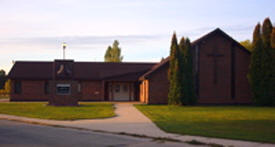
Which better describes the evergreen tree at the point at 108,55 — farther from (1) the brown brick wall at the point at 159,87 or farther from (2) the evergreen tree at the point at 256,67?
(2) the evergreen tree at the point at 256,67

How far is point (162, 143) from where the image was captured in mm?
11391

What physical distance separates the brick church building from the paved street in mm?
15999

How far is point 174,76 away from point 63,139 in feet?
63.8

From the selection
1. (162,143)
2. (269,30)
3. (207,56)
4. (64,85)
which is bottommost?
(162,143)

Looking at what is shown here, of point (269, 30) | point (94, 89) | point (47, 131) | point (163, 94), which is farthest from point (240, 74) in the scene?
point (47, 131)

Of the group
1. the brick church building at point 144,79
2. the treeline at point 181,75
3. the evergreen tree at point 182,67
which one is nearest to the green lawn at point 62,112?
the brick church building at point 144,79

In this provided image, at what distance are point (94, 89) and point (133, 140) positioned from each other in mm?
27579

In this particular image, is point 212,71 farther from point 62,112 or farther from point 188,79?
point 62,112

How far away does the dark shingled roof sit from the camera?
38750 mm

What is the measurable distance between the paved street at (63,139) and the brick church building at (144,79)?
1600cm

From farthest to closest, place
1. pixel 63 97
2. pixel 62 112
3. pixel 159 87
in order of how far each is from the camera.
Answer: pixel 159 87 < pixel 63 97 < pixel 62 112

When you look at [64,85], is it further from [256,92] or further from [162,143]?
[162,143]

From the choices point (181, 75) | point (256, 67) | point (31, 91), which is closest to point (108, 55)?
point (31, 91)

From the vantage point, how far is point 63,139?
39.0 ft
